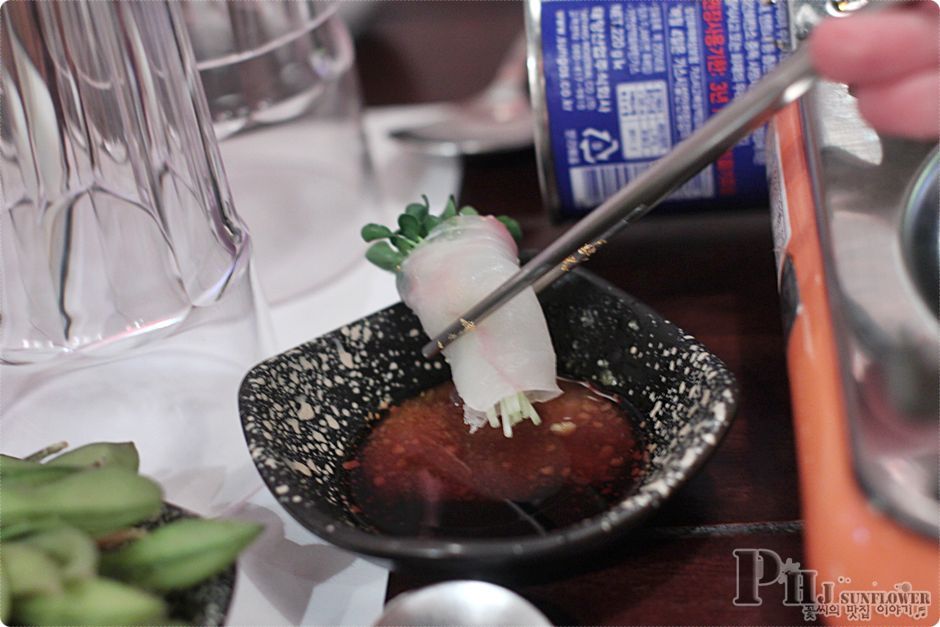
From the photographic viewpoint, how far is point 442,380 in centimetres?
59

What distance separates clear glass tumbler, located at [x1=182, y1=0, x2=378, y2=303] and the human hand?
19.5 inches

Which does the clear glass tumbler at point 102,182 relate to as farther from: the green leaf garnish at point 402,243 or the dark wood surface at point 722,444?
the dark wood surface at point 722,444

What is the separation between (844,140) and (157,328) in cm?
43

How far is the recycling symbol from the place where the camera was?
65cm

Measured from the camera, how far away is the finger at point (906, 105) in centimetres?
36

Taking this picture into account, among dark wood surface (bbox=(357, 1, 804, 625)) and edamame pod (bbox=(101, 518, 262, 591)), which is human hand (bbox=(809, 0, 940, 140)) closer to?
dark wood surface (bbox=(357, 1, 804, 625))

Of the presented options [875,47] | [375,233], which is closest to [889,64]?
[875,47]

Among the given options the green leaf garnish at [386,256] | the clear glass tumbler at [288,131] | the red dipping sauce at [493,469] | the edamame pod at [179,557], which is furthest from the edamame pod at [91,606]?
the clear glass tumbler at [288,131]

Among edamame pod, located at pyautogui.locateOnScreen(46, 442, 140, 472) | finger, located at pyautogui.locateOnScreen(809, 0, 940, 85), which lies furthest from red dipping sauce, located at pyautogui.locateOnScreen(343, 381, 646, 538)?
finger, located at pyautogui.locateOnScreen(809, 0, 940, 85)

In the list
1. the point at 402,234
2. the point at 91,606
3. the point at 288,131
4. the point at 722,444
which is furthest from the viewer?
the point at 288,131

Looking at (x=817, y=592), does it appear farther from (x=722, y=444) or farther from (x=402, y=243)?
(x=402, y=243)

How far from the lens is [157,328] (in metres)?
0.57

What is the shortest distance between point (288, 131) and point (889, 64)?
579 millimetres

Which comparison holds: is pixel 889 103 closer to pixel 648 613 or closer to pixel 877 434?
pixel 877 434
